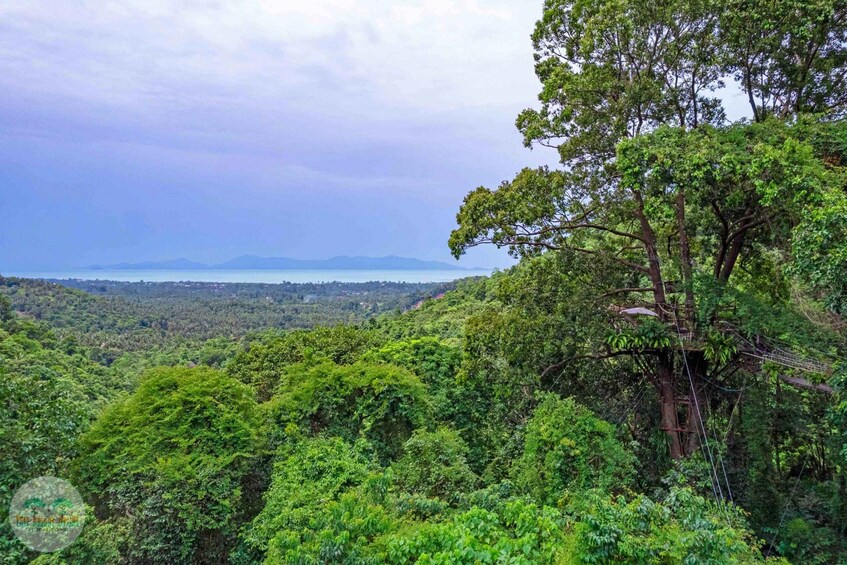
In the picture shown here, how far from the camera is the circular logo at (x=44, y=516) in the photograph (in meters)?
5.66

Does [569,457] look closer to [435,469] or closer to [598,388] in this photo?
[435,469]

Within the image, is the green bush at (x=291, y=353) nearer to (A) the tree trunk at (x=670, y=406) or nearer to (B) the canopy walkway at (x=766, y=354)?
(A) the tree trunk at (x=670, y=406)

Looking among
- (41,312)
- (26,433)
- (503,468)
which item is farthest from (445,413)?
(41,312)

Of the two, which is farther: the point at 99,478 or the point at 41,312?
the point at 41,312

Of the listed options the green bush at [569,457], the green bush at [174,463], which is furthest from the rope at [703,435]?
the green bush at [174,463]

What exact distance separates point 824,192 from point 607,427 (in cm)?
393

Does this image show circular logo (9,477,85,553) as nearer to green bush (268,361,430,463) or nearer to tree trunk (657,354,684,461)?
green bush (268,361,430,463)

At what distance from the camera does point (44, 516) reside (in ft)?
19.6

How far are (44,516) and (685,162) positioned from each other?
9.14 m

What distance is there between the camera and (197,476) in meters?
7.06

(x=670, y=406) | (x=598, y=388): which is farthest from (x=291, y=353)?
(x=670, y=406)

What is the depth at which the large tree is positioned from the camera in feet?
19.1

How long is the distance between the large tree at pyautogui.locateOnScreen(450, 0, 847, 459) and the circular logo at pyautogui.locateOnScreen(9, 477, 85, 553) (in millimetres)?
6494

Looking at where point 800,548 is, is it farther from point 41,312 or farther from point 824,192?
point 41,312
